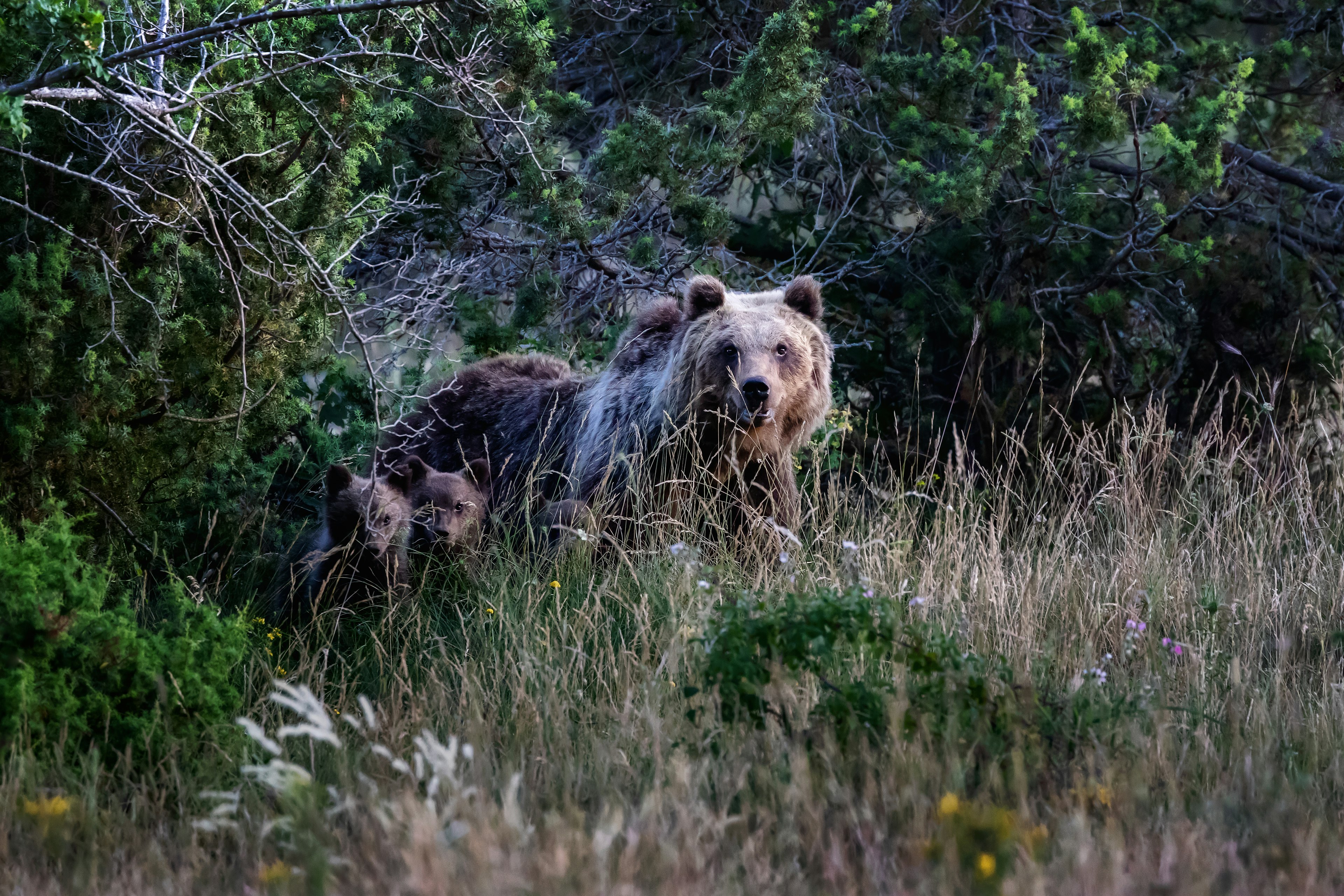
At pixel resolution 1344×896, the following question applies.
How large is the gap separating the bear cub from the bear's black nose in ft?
5.98

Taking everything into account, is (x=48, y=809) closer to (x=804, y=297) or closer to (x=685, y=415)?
(x=685, y=415)

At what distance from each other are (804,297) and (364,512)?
276 centimetres

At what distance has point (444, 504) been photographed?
641 cm

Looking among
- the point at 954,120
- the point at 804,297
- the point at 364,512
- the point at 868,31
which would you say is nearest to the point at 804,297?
the point at 804,297

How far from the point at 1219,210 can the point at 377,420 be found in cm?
631

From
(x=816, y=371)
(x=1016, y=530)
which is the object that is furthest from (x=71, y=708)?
(x=1016, y=530)

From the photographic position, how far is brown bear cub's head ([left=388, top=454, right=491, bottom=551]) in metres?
6.24

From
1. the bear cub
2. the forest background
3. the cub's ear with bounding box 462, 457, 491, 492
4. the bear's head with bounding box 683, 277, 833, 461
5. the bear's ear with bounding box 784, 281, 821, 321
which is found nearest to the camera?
→ the forest background

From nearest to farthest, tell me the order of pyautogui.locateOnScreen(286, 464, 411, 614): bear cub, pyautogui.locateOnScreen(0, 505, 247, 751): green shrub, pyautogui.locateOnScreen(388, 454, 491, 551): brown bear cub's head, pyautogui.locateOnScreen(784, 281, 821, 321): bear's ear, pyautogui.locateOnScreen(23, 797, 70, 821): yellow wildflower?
pyautogui.locateOnScreen(23, 797, 70, 821): yellow wildflower < pyautogui.locateOnScreen(0, 505, 247, 751): green shrub < pyautogui.locateOnScreen(286, 464, 411, 614): bear cub < pyautogui.locateOnScreen(388, 454, 491, 551): brown bear cub's head < pyautogui.locateOnScreen(784, 281, 821, 321): bear's ear

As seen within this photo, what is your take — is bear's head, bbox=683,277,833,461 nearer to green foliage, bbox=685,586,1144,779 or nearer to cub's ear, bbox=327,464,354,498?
cub's ear, bbox=327,464,354,498

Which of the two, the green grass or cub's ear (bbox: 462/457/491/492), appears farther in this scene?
cub's ear (bbox: 462/457/491/492)

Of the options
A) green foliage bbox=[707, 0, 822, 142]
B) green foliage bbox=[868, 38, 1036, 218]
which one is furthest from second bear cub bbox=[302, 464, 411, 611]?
green foliage bbox=[868, 38, 1036, 218]

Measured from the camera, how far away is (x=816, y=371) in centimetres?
714

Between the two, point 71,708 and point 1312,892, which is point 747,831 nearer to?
point 1312,892
